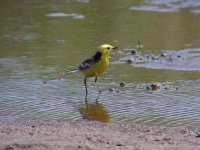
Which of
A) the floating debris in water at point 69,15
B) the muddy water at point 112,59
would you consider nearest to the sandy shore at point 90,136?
the muddy water at point 112,59

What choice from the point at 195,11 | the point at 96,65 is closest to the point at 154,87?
the point at 96,65

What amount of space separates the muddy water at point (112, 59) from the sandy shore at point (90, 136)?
42 centimetres

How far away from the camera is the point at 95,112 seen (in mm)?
10297

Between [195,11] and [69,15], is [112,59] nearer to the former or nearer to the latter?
[69,15]

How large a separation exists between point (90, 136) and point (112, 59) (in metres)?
5.28

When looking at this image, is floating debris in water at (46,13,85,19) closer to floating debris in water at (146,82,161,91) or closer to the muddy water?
the muddy water

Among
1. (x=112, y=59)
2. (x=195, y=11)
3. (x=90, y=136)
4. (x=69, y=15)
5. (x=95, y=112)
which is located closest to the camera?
(x=90, y=136)

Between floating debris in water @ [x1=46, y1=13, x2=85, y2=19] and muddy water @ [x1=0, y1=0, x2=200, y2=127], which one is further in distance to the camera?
floating debris in water @ [x1=46, y1=13, x2=85, y2=19]

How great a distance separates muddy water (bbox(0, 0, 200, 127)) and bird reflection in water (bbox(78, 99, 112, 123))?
0.05ft

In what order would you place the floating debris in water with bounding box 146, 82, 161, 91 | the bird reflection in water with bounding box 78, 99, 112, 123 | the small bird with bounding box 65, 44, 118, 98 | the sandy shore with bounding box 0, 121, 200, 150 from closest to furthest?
1. the sandy shore with bounding box 0, 121, 200, 150
2. the bird reflection in water with bounding box 78, 99, 112, 123
3. the floating debris in water with bounding box 146, 82, 161, 91
4. the small bird with bounding box 65, 44, 118, 98

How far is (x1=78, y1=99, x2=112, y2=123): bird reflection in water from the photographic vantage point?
992 cm

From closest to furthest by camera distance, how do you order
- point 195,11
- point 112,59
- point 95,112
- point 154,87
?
point 95,112 < point 154,87 < point 112,59 < point 195,11

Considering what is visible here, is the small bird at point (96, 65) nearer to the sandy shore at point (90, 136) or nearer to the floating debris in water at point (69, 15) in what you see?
the sandy shore at point (90, 136)

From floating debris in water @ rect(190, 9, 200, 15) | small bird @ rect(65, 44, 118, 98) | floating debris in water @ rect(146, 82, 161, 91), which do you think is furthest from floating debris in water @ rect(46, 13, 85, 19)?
floating debris in water @ rect(146, 82, 161, 91)
